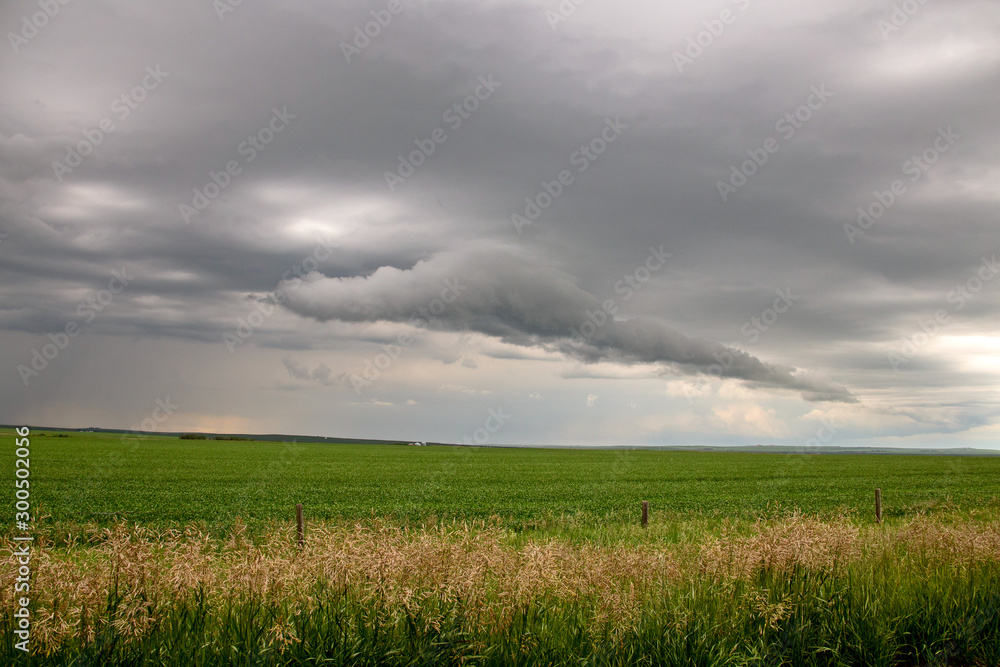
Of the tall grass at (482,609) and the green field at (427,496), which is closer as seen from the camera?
the tall grass at (482,609)

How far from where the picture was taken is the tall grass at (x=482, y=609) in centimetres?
603

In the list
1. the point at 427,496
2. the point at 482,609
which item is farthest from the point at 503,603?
the point at 427,496

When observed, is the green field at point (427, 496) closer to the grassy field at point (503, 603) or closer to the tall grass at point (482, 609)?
the grassy field at point (503, 603)

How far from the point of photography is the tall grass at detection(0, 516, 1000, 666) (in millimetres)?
6027

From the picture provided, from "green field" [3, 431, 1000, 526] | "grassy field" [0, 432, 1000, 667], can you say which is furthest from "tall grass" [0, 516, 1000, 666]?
"green field" [3, 431, 1000, 526]

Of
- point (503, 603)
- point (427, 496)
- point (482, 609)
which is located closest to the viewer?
point (482, 609)

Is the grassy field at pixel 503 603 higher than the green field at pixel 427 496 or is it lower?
higher

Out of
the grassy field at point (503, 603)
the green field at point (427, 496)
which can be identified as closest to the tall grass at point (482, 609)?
the grassy field at point (503, 603)

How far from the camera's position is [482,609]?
6.53m

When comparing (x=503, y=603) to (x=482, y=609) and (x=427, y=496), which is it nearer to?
(x=482, y=609)

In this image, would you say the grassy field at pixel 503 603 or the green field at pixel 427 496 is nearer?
the grassy field at pixel 503 603

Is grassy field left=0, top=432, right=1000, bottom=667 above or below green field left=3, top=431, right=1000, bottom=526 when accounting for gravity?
above

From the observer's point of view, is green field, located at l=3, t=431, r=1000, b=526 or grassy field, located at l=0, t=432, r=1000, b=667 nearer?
grassy field, located at l=0, t=432, r=1000, b=667

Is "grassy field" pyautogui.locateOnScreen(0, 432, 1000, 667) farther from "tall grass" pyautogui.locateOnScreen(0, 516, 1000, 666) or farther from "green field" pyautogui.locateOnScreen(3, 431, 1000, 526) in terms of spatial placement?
"green field" pyautogui.locateOnScreen(3, 431, 1000, 526)
